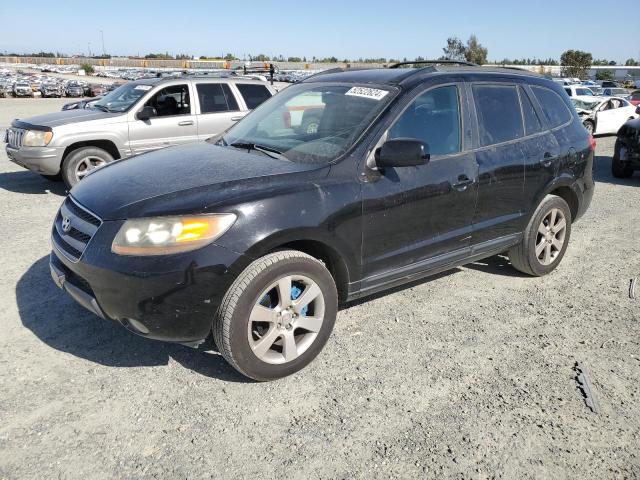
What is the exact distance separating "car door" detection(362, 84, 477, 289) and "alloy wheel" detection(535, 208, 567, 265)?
3.53ft

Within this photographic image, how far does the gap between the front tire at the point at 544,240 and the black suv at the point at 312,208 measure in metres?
0.02

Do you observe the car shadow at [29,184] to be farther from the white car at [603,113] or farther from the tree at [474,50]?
the tree at [474,50]

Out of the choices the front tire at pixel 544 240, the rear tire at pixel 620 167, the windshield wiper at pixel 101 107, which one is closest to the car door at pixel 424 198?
the front tire at pixel 544 240

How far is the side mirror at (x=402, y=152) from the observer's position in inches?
126

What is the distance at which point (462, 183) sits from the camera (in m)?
3.80

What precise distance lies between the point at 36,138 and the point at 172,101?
2.01 metres

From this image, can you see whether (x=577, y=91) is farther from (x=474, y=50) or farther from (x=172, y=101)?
(x=474, y=50)

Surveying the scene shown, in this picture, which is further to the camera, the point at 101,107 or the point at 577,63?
the point at 577,63

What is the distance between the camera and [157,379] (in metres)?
3.14

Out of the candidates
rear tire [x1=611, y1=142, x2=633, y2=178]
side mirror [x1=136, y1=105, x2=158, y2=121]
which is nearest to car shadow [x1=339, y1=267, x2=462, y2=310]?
side mirror [x1=136, y1=105, x2=158, y2=121]


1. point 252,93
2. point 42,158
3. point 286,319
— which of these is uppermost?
point 252,93

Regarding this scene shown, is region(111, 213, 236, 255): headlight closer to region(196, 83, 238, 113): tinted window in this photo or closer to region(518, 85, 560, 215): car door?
region(518, 85, 560, 215): car door

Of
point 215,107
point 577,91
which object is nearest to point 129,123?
point 215,107

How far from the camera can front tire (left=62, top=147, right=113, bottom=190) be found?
7379 mm
